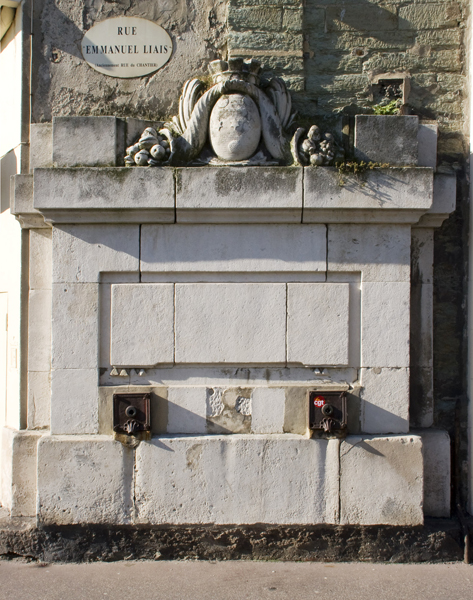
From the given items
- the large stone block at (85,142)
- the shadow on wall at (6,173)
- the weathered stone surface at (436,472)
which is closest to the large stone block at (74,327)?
the large stone block at (85,142)

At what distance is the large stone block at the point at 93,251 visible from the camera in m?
4.06

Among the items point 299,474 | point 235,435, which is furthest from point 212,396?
point 299,474

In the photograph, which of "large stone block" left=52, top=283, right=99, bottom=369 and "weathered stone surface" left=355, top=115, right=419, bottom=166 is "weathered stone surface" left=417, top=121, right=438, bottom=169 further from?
"large stone block" left=52, top=283, right=99, bottom=369

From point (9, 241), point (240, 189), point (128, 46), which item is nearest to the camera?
point (240, 189)

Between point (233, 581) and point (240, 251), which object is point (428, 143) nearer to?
point (240, 251)

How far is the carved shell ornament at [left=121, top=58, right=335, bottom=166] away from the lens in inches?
159

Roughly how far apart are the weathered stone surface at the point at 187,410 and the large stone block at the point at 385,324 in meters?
1.32

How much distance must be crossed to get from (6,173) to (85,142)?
43.8 inches

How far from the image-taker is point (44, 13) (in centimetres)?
447

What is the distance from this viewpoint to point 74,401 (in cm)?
405

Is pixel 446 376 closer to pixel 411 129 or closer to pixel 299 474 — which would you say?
pixel 299 474

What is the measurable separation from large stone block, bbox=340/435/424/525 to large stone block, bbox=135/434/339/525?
10cm

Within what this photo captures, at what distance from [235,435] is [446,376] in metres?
1.86

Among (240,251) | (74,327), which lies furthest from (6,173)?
(240,251)
